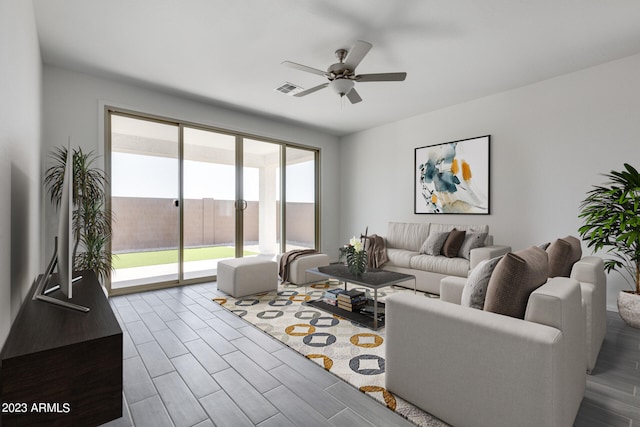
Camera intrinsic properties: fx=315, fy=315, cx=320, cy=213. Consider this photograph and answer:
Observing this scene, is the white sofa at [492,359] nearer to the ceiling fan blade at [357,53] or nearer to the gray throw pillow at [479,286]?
the gray throw pillow at [479,286]

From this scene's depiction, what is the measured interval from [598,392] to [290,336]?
2.14m

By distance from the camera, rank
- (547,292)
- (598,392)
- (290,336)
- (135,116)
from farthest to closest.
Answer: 1. (135,116)
2. (290,336)
3. (598,392)
4. (547,292)

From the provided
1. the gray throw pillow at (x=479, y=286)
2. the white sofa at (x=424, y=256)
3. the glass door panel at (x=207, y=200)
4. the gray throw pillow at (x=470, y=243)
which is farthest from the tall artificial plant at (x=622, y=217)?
the glass door panel at (x=207, y=200)

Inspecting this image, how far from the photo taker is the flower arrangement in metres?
3.33

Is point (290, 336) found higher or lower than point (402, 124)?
lower

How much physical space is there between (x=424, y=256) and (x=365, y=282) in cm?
180

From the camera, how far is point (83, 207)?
3.57 metres

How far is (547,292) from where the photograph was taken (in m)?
1.46

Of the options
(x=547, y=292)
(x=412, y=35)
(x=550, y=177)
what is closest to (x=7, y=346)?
(x=547, y=292)

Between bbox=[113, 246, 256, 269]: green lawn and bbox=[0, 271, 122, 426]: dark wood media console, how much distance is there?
3.07 metres

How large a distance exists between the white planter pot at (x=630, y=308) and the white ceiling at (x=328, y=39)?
2.50 m

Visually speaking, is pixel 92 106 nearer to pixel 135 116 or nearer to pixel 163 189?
pixel 135 116

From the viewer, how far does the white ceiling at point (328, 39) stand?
265cm

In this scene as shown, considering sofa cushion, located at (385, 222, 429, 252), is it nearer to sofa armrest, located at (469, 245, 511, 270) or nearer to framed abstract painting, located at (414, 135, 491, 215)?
framed abstract painting, located at (414, 135, 491, 215)
